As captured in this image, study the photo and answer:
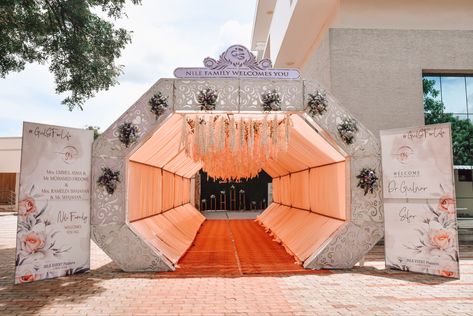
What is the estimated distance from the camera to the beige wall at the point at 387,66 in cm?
1059

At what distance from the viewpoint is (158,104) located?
6.36 m

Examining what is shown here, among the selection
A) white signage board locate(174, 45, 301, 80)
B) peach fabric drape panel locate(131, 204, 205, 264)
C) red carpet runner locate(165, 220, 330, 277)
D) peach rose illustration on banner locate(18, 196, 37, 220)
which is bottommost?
red carpet runner locate(165, 220, 330, 277)

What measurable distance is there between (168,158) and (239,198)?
13.6m

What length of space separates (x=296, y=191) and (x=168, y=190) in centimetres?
376

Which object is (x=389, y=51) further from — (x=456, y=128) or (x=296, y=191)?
(x=296, y=191)

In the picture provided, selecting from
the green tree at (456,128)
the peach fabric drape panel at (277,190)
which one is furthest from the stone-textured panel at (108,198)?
the green tree at (456,128)

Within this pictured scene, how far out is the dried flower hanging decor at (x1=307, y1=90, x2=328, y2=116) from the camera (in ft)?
21.4

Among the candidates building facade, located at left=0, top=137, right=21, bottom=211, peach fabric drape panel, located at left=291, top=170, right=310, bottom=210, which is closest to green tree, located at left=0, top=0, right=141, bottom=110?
peach fabric drape panel, located at left=291, top=170, right=310, bottom=210

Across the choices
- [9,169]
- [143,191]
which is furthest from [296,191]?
[9,169]

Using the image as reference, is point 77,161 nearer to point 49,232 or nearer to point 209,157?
point 49,232

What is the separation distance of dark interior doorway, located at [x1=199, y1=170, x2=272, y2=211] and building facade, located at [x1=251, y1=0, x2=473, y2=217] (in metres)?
11.8

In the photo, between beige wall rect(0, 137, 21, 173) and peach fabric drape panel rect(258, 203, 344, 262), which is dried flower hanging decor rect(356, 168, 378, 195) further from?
beige wall rect(0, 137, 21, 173)

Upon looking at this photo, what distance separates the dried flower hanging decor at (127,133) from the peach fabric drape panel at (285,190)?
22.6 feet

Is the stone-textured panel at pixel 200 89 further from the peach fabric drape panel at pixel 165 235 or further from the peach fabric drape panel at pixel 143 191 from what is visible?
the peach fabric drape panel at pixel 165 235
